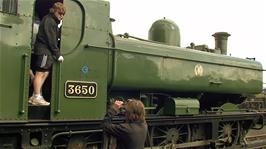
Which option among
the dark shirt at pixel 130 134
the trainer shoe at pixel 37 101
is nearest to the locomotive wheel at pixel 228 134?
the trainer shoe at pixel 37 101

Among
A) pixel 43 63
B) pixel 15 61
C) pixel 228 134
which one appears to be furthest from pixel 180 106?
pixel 15 61

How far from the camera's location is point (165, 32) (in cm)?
1106

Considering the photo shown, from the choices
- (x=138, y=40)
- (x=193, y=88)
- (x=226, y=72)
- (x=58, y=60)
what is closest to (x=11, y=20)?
(x=58, y=60)

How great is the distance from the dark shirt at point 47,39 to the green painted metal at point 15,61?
0.31 meters

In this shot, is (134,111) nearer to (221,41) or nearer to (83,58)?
(83,58)

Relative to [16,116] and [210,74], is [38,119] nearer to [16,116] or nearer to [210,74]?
[16,116]

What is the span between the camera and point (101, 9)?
25.7 ft

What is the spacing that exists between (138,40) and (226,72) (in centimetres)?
331

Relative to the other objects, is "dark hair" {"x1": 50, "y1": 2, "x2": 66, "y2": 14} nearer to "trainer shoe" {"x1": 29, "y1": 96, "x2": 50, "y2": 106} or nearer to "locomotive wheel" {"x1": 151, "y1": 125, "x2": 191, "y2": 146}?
"trainer shoe" {"x1": 29, "y1": 96, "x2": 50, "y2": 106}

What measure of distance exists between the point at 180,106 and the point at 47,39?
13.1ft

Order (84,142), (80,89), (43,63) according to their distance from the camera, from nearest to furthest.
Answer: (43,63) < (80,89) < (84,142)

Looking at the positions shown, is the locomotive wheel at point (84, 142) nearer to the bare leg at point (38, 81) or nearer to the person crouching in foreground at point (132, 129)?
the bare leg at point (38, 81)

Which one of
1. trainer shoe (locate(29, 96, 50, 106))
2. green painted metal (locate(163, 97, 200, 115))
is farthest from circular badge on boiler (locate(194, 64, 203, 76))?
trainer shoe (locate(29, 96, 50, 106))

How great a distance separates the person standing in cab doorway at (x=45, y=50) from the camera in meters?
6.68
